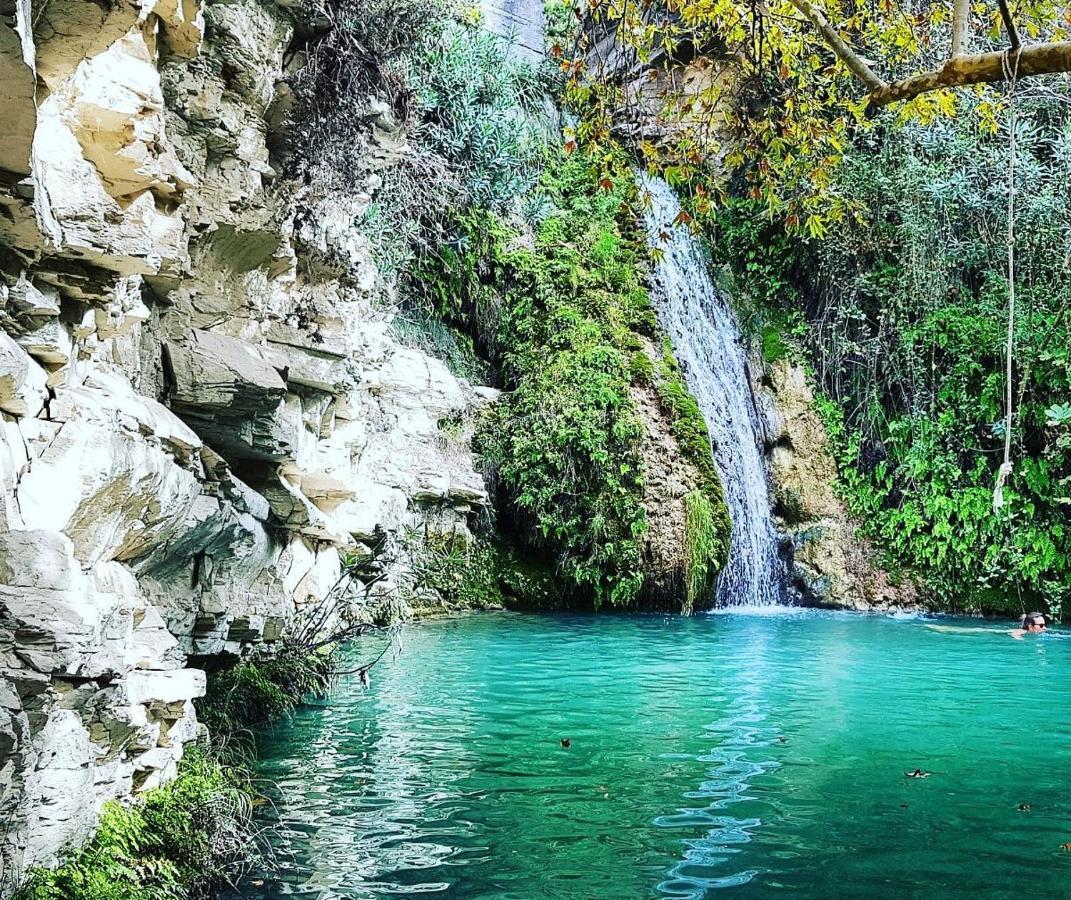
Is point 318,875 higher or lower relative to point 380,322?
lower

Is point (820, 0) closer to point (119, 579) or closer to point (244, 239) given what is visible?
Result: point (244, 239)

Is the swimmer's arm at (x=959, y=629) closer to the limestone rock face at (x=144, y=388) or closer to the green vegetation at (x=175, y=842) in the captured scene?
the limestone rock face at (x=144, y=388)

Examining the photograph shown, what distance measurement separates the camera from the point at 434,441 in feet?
48.6

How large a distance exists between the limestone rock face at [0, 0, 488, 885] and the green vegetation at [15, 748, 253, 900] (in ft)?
0.33

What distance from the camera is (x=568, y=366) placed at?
15.5 metres

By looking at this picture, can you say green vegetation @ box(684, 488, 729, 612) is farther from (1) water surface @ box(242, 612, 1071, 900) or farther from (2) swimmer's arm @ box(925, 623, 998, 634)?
(1) water surface @ box(242, 612, 1071, 900)

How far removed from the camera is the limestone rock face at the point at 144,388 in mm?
3387

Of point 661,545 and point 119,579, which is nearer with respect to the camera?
point 119,579

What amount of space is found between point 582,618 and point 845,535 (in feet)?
17.0

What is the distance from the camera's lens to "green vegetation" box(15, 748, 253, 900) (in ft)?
11.4

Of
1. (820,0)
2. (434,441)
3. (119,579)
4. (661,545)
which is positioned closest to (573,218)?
(434,441)

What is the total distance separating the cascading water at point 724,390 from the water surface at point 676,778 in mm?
4811

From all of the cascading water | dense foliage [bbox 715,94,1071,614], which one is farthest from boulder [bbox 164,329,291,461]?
dense foliage [bbox 715,94,1071,614]

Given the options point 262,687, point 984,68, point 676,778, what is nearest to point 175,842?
point 676,778
